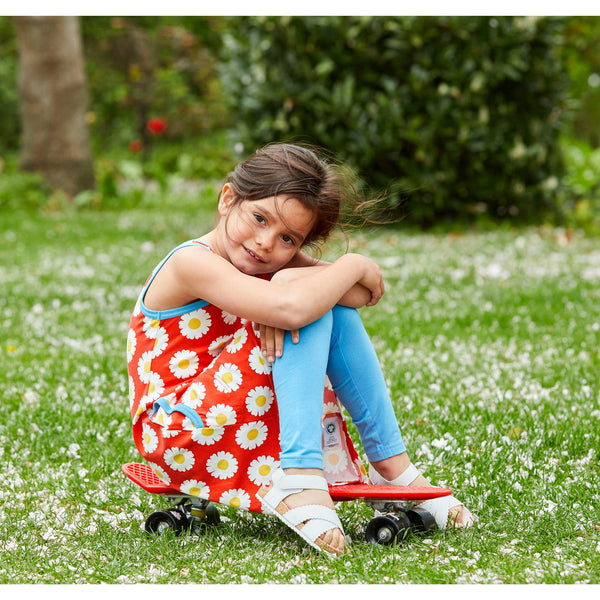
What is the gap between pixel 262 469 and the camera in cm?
266

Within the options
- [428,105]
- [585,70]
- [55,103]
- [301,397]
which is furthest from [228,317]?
[585,70]

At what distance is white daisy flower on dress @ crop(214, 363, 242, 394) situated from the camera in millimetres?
2621

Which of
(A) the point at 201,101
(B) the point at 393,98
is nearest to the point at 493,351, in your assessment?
(B) the point at 393,98

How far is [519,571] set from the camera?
2375 mm

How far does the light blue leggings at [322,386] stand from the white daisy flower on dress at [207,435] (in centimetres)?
20

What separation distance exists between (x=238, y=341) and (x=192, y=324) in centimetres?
18

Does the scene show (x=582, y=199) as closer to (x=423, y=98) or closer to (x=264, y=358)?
(x=423, y=98)

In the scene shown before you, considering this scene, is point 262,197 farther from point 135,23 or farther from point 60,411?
point 135,23

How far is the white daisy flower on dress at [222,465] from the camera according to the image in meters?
2.66

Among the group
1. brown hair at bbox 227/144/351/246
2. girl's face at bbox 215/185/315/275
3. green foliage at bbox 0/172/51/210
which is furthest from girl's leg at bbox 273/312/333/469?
green foliage at bbox 0/172/51/210

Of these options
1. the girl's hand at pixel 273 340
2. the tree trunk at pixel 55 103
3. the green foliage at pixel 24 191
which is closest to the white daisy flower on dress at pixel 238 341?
the girl's hand at pixel 273 340

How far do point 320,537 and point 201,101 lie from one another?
70.3 ft

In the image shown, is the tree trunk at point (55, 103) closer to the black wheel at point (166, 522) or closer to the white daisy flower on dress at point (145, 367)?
the white daisy flower on dress at point (145, 367)

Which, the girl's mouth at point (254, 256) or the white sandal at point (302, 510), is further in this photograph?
the girl's mouth at point (254, 256)
